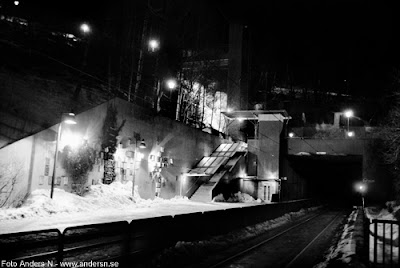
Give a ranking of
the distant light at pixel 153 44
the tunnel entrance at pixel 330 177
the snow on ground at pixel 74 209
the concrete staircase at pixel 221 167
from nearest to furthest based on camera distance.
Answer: the snow on ground at pixel 74 209
the concrete staircase at pixel 221 167
the distant light at pixel 153 44
the tunnel entrance at pixel 330 177

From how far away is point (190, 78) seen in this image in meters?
45.7

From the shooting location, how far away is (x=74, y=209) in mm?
17125

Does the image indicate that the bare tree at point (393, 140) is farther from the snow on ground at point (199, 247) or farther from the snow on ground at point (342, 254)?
the snow on ground at point (342, 254)

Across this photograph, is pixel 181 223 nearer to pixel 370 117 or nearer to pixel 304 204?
pixel 304 204

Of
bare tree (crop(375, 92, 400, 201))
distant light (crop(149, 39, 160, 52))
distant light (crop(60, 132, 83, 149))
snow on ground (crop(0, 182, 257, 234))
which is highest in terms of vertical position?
distant light (crop(149, 39, 160, 52))

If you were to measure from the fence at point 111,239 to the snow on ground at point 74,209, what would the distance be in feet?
8.92

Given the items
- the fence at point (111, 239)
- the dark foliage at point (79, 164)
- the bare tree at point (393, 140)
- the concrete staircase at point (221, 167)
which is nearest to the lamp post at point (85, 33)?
the concrete staircase at point (221, 167)

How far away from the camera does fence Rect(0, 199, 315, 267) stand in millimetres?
6379

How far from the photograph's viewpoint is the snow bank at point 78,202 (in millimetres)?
14963

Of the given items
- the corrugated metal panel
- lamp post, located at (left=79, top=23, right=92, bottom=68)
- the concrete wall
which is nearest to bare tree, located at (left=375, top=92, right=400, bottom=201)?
the corrugated metal panel

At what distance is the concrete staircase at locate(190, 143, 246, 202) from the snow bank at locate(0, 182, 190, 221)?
621 centimetres

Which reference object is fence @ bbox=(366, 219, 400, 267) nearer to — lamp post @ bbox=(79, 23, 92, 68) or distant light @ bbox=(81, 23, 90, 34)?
lamp post @ bbox=(79, 23, 92, 68)

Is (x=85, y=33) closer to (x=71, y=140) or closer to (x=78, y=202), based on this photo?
(x=71, y=140)

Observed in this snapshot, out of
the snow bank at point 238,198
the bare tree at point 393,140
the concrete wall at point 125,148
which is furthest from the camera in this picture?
the snow bank at point 238,198
